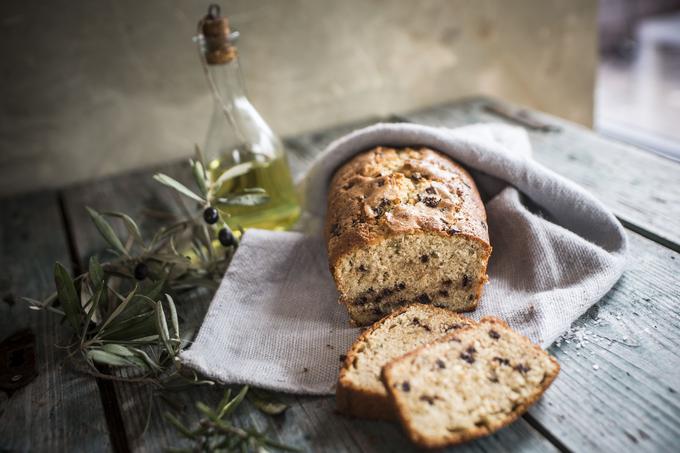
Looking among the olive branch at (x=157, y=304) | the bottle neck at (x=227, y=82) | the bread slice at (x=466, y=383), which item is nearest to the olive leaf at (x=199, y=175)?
the olive branch at (x=157, y=304)

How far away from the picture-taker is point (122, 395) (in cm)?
127

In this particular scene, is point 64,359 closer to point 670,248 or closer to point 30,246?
point 30,246

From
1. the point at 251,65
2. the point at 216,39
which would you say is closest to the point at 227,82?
the point at 216,39

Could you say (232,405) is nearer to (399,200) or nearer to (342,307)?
(342,307)

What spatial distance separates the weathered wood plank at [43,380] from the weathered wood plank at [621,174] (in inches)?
61.5

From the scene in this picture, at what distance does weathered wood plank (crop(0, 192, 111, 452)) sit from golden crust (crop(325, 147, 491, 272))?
64 centimetres

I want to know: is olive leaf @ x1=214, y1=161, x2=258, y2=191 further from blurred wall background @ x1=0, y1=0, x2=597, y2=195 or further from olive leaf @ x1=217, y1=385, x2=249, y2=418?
blurred wall background @ x1=0, y1=0, x2=597, y2=195

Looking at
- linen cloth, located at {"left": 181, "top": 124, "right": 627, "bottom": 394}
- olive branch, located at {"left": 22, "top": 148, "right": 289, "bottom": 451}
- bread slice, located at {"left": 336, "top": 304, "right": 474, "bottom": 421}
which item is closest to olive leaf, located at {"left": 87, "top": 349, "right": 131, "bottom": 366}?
olive branch, located at {"left": 22, "top": 148, "right": 289, "bottom": 451}

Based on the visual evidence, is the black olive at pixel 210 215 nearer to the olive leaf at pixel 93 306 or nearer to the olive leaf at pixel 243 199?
the olive leaf at pixel 243 199

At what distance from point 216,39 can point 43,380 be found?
1.00 meters

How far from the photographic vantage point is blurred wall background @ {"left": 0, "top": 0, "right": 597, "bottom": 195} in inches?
93.5

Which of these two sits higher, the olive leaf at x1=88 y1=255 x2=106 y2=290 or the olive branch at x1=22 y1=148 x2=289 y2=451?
the olive leaf at x1=88 y1=255 x2=106 y2=290

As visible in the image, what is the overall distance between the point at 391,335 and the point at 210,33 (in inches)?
38.4

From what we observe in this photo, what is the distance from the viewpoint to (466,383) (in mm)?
1097
